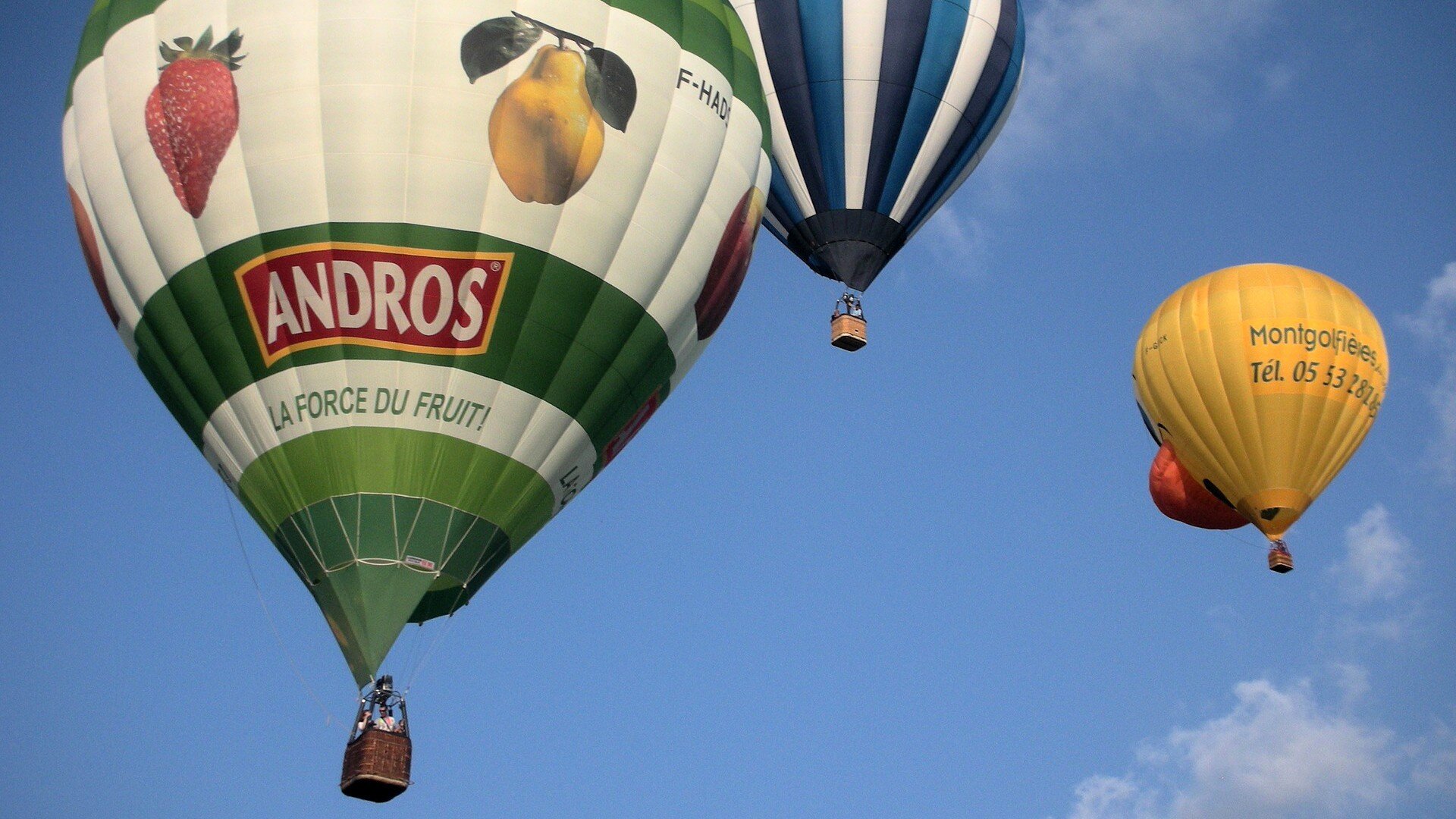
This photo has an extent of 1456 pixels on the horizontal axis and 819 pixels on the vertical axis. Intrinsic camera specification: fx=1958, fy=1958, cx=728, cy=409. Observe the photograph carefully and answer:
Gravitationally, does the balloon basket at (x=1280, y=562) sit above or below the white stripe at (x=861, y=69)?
below

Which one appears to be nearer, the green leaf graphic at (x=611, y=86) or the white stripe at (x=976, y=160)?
the green leaf graphic at (x=611, y=86)

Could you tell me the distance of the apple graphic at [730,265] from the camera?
47.6 ft

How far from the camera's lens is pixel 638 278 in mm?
13773

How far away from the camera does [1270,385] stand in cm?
1981

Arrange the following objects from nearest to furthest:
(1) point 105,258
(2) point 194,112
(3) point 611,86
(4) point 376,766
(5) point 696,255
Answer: (4) point 376,766
(2) point 194,112
(3) point 611,86
(1) point 105,258
(5) point 696,255

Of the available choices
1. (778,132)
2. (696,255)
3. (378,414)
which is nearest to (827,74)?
(778,132)

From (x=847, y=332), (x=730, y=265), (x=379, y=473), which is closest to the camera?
(x=379, y=473)

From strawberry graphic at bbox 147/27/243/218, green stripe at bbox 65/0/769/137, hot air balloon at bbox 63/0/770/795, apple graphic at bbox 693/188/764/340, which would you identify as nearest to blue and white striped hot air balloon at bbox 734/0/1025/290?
green stripe at bbox 65/0/769/137

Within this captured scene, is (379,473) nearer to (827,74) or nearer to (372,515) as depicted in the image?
(372,515)

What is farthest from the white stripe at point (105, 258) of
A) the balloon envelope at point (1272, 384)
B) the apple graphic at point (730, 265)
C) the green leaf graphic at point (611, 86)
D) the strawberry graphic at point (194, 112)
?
the balloon envelope at point (1272, 384)

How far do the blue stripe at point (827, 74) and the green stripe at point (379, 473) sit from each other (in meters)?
6.98

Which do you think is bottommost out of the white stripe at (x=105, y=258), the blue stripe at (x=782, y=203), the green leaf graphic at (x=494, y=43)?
the white stripe at (x=105, y=258)

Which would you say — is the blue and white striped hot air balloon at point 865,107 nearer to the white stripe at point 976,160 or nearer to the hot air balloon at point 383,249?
the white stripe at point 976,160

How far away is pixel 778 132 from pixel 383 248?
738 centimetres
